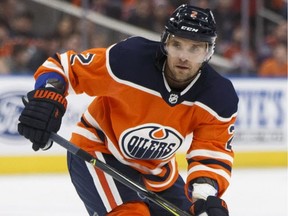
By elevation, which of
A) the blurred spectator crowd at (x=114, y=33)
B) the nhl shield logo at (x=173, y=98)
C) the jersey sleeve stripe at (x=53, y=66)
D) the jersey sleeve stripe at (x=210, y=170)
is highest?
the nhl shield logo at (x=173, y=98)

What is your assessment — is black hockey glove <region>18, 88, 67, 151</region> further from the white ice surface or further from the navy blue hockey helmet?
the white ice surface

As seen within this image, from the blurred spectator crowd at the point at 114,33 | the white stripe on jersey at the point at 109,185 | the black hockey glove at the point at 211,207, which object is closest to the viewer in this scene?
the black hockey glove at the point at 211,207

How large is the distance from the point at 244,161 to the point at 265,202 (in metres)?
1.35

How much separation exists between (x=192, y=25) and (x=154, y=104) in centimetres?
31

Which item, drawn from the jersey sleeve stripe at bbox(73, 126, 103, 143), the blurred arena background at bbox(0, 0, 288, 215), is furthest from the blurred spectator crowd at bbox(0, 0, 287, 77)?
the jersey sleeve stripe at bbox(73, 126, 103, 143)

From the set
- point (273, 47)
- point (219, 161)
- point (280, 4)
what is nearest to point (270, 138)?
point (273, 47)

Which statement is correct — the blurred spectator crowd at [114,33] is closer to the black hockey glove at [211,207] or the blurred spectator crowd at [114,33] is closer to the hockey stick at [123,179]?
the hockey stick at [123,179]

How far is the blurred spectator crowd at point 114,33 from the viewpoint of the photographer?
5516 mm

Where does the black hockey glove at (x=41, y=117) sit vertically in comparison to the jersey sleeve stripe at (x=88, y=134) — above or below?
above

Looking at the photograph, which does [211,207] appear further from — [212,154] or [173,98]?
[173,98]

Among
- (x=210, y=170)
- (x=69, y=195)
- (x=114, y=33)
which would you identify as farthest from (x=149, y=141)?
(x=114, y=33)

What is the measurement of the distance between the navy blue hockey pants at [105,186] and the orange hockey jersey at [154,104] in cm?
12

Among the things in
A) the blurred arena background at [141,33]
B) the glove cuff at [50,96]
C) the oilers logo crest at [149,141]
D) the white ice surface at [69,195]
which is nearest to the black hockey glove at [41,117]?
the glove cuff at [50,96]

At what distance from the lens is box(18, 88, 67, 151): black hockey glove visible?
2.36m
